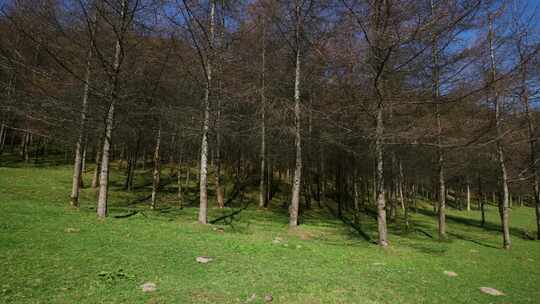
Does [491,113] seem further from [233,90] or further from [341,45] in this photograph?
[233,90]

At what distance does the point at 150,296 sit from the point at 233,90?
9887 millimetres

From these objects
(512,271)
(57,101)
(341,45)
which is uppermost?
(341,45)

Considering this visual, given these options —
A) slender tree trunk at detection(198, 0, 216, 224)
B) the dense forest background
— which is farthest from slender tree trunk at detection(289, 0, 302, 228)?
slender tree trunk at detection(198, 0, 216, 224)

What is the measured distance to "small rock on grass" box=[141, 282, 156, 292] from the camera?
382 cm

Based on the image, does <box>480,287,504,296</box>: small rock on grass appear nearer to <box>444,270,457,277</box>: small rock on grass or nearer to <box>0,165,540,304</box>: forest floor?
<box>0,165,540,304</box>: forest floor

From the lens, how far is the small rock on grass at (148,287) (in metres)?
3.82

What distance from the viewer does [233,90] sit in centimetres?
1221

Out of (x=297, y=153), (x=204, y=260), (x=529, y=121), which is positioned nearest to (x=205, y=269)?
(x=204, y=260)

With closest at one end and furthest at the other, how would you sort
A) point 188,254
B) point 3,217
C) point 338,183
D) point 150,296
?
point 150,296, point 188,254, point 3,217, point 338,183

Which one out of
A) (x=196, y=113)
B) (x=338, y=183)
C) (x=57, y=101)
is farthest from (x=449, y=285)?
(x=338, y=183)

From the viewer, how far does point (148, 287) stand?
390 centimetres

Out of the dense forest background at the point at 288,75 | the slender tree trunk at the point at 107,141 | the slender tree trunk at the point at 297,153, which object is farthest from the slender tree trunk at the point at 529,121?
the slender tree trunk at the point at 107,141

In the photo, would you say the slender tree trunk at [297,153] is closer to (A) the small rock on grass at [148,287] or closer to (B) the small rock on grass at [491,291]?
(B) the small rock on grass at [491,291]

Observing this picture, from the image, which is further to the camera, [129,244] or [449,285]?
[129,244]
